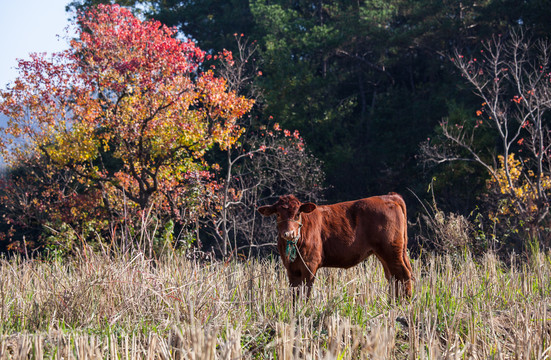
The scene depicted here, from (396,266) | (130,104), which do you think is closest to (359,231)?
(396,266)

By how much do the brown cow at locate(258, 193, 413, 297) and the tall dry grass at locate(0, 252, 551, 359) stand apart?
254 mm

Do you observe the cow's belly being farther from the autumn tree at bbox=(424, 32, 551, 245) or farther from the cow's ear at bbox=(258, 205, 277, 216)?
the autumn tree at bbox=(424, 32, 551, 245)

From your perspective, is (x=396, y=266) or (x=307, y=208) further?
(x=396, y=266)

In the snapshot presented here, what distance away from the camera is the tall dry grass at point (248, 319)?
2.98 m

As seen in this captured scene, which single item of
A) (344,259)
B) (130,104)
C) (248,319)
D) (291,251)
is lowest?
(248,319)

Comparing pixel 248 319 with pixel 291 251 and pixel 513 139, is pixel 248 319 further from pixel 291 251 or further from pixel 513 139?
pixel 513 139

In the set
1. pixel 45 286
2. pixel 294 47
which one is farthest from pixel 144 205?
pixel 294 47

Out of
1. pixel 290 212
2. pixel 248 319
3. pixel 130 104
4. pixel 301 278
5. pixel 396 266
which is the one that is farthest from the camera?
pixel 130 104

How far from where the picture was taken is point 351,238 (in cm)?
485

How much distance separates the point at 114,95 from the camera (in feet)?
41.9

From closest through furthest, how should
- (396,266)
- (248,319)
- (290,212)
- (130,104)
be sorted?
(248,319) < (290,212) < (396,266) < (130,104)

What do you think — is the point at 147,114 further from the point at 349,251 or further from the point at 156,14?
the point at 156,14

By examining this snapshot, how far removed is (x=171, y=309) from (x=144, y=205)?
9.01 metres

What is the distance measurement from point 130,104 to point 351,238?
26.2 ft
